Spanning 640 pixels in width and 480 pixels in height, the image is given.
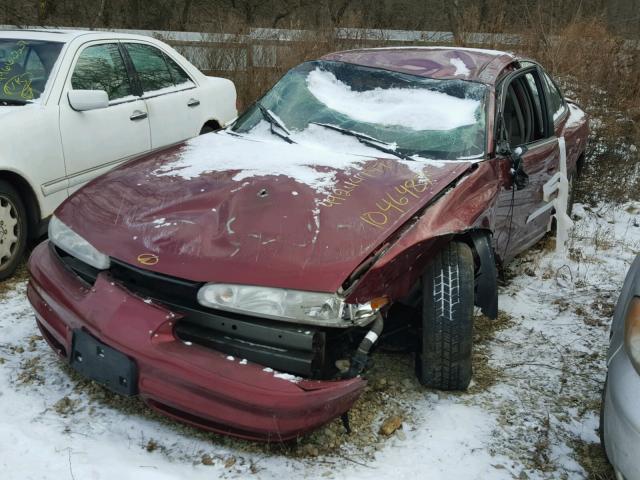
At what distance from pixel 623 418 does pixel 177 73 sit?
15.4ft

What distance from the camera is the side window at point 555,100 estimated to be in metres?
4.71

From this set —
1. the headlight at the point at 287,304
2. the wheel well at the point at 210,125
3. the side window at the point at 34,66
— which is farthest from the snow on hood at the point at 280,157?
the wheel well at the point at 210,125

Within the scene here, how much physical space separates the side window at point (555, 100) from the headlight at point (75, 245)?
339 cm

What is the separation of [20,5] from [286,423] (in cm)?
1307

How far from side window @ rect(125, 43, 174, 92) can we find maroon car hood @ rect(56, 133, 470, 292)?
206 cm

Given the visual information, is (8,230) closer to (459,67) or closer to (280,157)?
(280,157)

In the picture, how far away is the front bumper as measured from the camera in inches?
78.0

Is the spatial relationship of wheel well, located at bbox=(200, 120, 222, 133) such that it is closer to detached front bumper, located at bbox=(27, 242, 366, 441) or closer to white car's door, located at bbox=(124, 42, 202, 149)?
white car's door, located at bbox=(124, 42, 202, 149)

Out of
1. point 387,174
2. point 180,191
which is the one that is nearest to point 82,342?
point 180,191

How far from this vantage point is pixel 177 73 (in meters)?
5.56

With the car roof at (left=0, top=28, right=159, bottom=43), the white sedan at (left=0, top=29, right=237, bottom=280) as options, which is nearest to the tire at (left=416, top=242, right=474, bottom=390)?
the white sedan at (left=0, top=29, right=237, bottom=280)

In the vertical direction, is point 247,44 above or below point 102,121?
above

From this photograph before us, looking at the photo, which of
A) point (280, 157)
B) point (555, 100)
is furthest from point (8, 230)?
point (555, 100)

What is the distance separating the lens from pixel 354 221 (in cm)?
259
